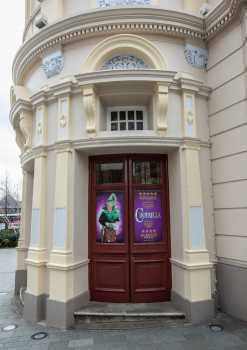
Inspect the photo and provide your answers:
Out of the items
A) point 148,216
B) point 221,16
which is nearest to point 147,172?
point 148,216

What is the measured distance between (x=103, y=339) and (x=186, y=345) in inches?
51.3

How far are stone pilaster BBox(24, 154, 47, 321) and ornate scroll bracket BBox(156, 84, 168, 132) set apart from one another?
2.52m

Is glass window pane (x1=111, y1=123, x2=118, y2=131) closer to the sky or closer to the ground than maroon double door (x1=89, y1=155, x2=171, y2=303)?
closer to the sky

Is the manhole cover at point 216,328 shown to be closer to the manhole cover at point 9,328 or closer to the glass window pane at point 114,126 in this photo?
the manhole cover at point 9,328

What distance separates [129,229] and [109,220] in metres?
0.45

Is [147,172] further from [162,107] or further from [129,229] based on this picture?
[162,107]

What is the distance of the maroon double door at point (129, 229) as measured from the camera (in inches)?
219

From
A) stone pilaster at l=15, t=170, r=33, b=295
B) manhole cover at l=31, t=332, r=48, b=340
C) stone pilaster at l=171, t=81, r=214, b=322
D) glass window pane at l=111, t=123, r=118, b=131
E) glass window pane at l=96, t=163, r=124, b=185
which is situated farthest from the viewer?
stone pilaster at l=15, t=170, r=33, b=295

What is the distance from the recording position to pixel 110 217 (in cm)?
574

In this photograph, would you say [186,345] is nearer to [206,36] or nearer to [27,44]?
[206,36]

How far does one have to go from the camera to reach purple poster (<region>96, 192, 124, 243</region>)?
569 cm

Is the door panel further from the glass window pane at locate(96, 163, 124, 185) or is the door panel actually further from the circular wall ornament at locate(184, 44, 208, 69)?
the circular wall ornament at locate(184, 44, 208, 69)

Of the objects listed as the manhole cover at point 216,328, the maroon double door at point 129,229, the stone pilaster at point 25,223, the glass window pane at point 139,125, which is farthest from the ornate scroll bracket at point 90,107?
the manhole cover at point 216,328

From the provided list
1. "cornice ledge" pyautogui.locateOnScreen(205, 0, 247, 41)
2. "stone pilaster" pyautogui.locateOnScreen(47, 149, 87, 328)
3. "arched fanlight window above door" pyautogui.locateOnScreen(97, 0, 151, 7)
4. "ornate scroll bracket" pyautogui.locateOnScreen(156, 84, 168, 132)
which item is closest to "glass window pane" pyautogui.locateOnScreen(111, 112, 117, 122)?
"ornate scroll bracket" pyautogui.locateOnScreen(156, 84, 168, 132)
